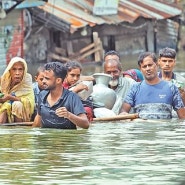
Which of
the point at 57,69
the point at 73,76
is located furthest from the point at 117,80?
the point at 57,69

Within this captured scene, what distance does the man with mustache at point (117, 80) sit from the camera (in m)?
15.3

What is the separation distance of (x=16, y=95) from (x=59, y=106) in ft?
5.61

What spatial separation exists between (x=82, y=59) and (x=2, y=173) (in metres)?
31.3

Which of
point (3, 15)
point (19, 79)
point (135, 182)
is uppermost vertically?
point (3, 15)

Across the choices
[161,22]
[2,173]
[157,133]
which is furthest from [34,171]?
[161,22]

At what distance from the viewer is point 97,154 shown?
35.3 ft

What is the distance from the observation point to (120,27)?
46.0 meters

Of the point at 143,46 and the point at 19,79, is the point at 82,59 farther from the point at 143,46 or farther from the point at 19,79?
the point at 19,79

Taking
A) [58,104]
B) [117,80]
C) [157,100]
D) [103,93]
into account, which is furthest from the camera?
[117,80]

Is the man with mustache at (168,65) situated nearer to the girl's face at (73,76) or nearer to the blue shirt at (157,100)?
the blue shirt at (157,100)

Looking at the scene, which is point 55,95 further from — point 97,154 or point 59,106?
point 97,154

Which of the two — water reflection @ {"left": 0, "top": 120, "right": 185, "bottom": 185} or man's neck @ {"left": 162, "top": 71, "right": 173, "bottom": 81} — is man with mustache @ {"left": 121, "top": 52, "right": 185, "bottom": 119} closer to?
water reflection @ {"left": 0, "top": 120, "right": 185, "bottom": 185}

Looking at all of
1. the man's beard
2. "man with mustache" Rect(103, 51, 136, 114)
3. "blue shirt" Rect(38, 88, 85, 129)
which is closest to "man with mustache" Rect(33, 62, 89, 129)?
"blue shirt" Rect(38, 88, 85, 129)

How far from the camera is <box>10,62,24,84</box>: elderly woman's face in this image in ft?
45.4
